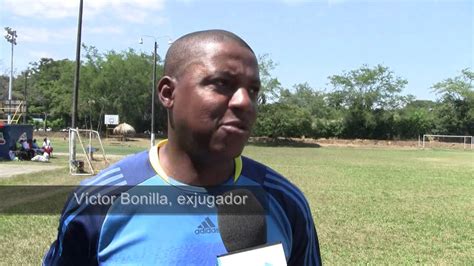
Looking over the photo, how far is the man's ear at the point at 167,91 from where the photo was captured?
4.62 feet

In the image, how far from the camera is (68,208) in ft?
4.74

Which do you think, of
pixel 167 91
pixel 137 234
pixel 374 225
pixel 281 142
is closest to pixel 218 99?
pixel 167 91

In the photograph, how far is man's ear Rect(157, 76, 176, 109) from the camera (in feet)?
4.62

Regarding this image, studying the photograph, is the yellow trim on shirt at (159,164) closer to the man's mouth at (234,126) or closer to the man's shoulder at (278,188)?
the man's shoulder at (278,188)

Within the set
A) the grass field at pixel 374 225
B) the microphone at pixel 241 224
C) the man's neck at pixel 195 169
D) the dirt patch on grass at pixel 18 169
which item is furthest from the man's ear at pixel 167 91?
the dirt patch on grass at pixel 18 169

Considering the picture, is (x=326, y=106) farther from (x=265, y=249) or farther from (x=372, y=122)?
(x=265, y=249)

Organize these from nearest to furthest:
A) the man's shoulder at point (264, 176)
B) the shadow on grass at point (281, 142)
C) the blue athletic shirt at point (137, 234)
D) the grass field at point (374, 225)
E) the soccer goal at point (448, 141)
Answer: the blue athletic shirt at point (137, 234)
the man's shoulder at point (264, 176)
the grass field at point (374, 225)
the shadow on grass at point (281, 142)
the soccer goal at point (448, 141)

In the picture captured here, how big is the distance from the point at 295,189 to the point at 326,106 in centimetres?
7367

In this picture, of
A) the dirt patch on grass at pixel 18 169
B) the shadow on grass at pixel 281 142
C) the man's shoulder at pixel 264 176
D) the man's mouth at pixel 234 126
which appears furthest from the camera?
the shadow on grass at pixel 281 142

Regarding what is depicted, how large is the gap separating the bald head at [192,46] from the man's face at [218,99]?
1 cm

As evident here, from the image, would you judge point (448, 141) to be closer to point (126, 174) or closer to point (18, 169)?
point (18, 169)

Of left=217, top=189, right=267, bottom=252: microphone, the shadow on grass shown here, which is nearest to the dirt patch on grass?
left=217, top=189, right=267, bottom=252: microphone

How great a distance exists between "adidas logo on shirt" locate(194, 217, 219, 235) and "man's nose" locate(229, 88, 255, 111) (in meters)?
0.34

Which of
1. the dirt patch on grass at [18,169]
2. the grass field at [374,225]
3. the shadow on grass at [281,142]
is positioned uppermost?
the shadow on grass at [281,142]
